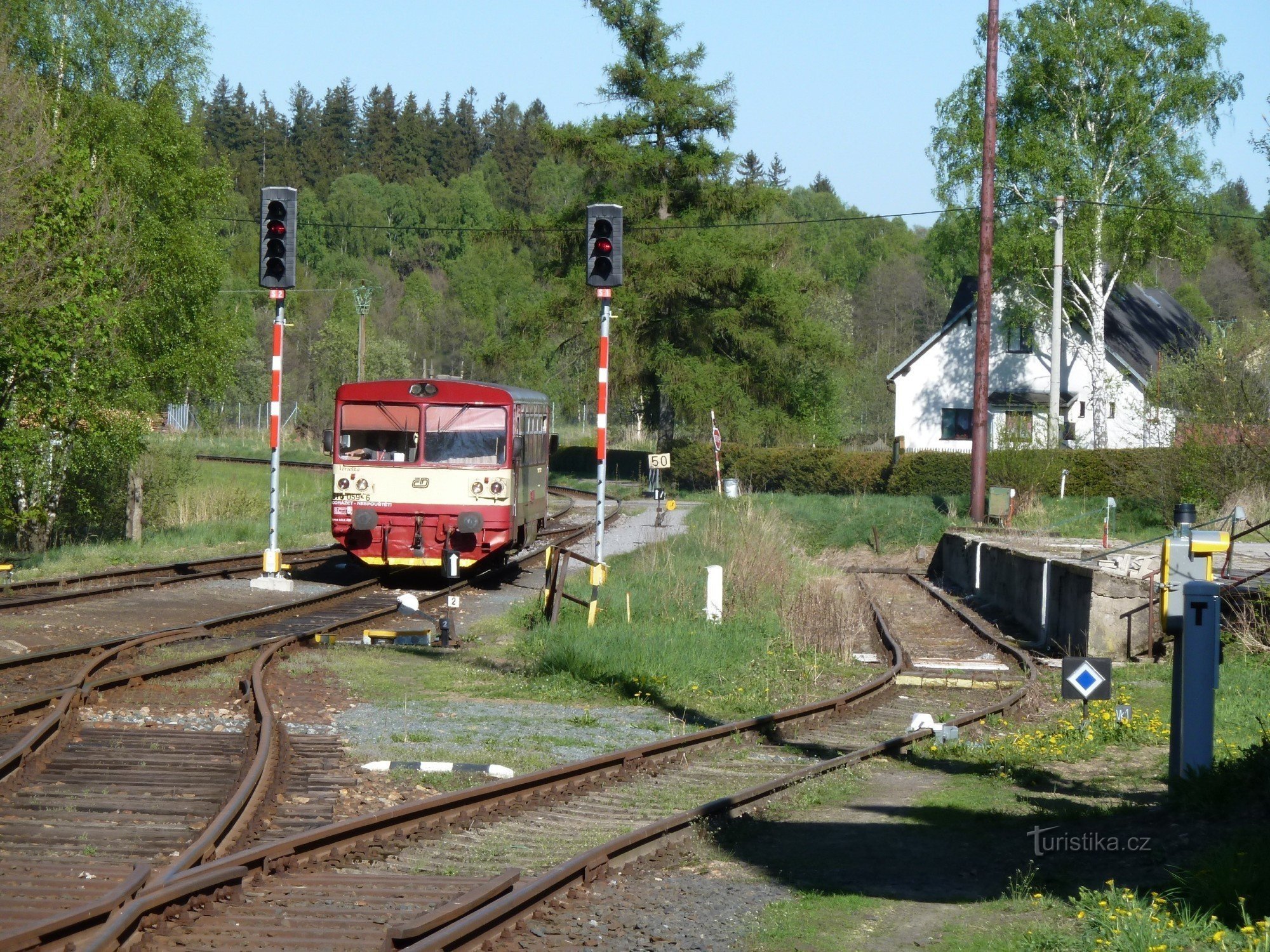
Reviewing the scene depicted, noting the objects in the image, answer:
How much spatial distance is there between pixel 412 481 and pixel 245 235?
80.2 meters

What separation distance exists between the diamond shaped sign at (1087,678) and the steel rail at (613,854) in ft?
4.14

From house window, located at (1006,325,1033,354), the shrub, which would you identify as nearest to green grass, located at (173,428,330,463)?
the shrub

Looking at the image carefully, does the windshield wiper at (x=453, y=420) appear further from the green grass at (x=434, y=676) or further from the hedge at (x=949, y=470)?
the hedge at (x=949, y=470)

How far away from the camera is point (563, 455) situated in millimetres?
58031

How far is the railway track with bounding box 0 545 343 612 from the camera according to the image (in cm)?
1656

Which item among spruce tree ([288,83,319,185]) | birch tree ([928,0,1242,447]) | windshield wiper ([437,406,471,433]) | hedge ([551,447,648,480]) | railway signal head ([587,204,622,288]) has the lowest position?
hedge ([551,447,648,480])

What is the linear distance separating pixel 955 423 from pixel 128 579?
38.6m

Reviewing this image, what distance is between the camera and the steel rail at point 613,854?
5.54 meters

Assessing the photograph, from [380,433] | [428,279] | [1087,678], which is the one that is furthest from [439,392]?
[428,279]

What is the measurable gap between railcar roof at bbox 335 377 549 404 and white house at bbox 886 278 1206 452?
95.1 feet

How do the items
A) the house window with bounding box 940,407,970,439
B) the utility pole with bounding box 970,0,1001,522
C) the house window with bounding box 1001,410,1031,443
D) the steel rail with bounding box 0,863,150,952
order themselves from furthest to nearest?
the house window with bounding box 940,407,970,439, the house window with bounding box 1001,410,1031,443, the utility pole with bounding box 970,0,1001,522, the steel rail with bounding box 0,863,150,952

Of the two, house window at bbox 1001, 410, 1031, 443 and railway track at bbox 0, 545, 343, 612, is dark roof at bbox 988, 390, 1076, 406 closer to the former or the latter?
house window at bbox 1001, 410, 1031, 443

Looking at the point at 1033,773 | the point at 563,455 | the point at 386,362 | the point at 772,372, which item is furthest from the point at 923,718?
the point at 386,362

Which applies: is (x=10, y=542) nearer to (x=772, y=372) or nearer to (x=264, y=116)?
(x=772, y=372)
